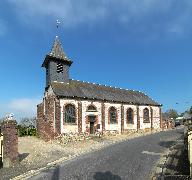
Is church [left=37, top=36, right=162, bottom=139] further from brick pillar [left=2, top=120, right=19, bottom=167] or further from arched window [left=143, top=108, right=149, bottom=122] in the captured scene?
brick pillar [left=2, top=120, right=19, bottom=167]

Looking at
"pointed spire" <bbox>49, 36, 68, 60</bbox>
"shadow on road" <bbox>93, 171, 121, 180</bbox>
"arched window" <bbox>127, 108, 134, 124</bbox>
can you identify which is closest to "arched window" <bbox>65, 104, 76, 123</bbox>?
"pointed spire" <bbox>49, 36, 68, 60</bbox>

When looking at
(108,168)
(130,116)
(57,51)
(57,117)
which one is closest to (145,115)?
(130,116)

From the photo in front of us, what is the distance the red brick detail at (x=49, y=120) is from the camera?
27844mm

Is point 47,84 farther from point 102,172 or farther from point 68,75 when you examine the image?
point 102,172

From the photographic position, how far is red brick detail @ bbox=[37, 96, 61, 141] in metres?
27.8

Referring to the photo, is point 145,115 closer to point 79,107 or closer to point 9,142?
point 79,107

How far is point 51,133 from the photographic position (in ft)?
90.5

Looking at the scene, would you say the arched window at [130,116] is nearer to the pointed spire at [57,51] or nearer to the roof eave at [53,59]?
the roof eave at [53,59]

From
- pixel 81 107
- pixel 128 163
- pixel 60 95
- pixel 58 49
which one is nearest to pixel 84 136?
pixel 81 107

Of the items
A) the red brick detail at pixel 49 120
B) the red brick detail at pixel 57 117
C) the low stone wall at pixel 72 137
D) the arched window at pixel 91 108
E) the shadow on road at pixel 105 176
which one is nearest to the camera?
the shadow on road at pixel 105 176

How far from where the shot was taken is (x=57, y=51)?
33625mm

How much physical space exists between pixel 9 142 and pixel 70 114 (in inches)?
611

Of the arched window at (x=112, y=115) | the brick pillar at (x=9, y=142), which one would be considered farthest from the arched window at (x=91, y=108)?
the brick pillar at (x=9, y=142)

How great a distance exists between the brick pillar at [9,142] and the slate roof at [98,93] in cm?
1433
